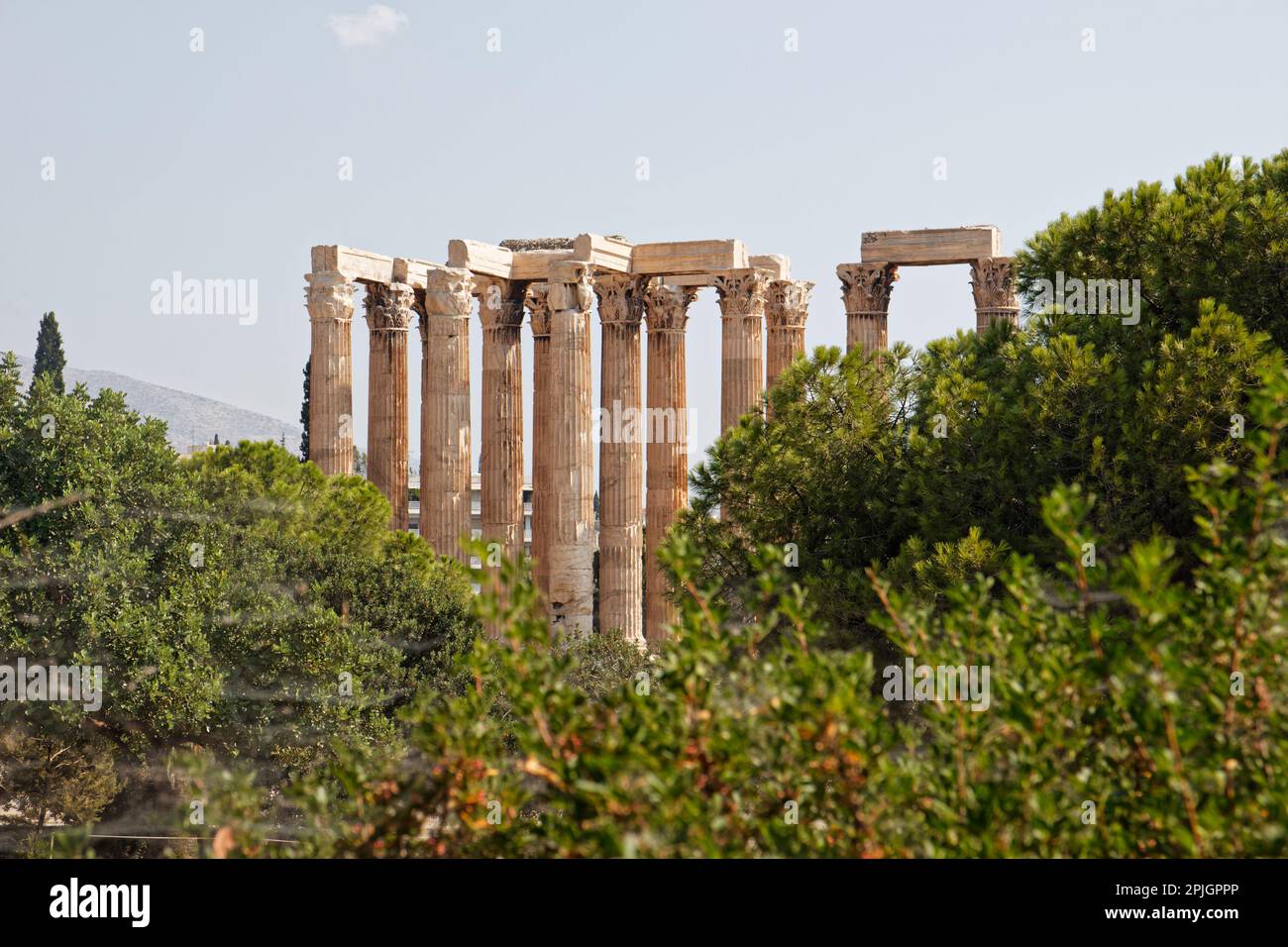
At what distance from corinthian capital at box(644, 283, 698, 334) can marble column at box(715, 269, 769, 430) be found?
4.01 feet

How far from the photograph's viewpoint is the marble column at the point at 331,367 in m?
39.7

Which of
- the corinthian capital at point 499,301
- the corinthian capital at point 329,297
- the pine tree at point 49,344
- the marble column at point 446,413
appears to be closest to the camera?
the marble column at point 446,413

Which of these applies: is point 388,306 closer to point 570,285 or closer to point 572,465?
point 570,285

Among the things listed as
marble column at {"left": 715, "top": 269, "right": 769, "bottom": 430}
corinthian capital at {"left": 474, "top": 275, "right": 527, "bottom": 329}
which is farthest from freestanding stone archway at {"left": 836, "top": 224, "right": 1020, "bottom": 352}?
corinthian capital at {"left": 474, "top": 275, "right": 527, "bottom": 329}

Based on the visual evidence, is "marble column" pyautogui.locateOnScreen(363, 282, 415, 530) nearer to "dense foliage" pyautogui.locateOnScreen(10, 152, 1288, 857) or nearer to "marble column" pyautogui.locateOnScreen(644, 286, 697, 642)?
"dense foliage" pyautogui.locateOnScreen(10, 152, 1288, 857)

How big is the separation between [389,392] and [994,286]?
16.4m

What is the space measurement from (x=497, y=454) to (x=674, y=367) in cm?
Answer: 546

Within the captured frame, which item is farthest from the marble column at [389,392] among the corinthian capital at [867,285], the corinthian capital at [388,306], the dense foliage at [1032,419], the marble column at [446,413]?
the dense foliage at [1032,419]

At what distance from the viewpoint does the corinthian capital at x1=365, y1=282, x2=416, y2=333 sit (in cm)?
4269

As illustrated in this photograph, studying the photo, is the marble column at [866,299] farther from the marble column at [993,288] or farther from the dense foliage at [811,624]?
the dense foliage at [811,624]

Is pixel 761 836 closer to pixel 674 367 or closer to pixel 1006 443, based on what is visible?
pixel 1006 443

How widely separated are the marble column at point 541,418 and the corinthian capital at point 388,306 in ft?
10.7

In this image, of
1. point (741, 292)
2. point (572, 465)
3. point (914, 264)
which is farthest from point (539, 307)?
point (914, 264)
